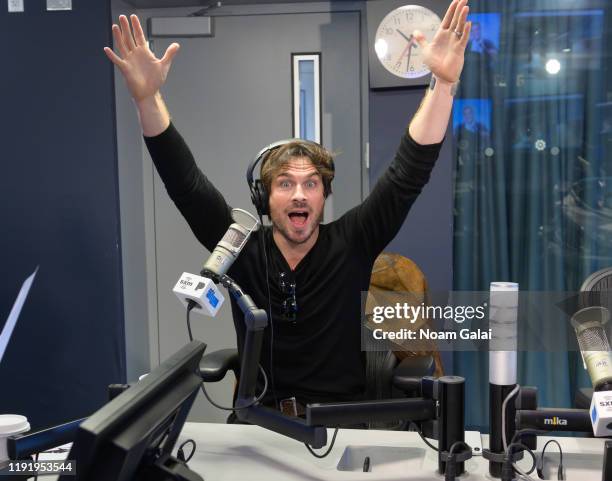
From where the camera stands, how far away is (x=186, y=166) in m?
1.75

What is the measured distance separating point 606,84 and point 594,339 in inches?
83.9

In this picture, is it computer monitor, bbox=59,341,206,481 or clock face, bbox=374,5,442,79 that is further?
clock face, bbox=374,5,442,79

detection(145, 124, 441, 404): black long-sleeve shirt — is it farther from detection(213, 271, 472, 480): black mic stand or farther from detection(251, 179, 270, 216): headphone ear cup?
detection(213, 271, 472, 480): black mic stand

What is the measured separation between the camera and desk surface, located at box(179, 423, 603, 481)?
1.22m

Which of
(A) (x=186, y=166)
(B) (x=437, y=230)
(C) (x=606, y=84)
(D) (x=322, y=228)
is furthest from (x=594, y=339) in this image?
(C) (x=606, y=84)

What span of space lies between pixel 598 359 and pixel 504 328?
0.18 meters

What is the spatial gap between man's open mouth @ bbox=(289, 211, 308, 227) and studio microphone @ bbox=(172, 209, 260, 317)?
1.77ft

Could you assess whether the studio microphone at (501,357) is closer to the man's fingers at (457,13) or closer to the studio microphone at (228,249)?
the studio microphone at (228,249)

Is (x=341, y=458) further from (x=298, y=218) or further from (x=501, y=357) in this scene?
(x=298, y=218)

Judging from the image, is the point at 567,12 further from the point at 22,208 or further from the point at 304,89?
the point at 22,208

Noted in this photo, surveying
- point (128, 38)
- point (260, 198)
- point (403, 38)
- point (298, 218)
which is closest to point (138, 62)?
point (128, 38)

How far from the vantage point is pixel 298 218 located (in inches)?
71.9

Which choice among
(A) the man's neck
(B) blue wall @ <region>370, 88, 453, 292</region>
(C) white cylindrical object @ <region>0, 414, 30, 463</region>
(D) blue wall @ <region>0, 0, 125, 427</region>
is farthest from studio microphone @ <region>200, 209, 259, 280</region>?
(D) blue wall @ <region>0, 0, 125, 427</region>

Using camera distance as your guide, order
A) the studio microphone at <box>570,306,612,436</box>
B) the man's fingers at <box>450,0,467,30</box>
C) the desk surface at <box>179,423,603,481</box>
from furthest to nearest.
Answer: the man's fingers at <box>450,0,467,30</box>, the desk surface at <box>179,423,603,481</box>, the studio microphone at <box>570,306,612,436</box>
